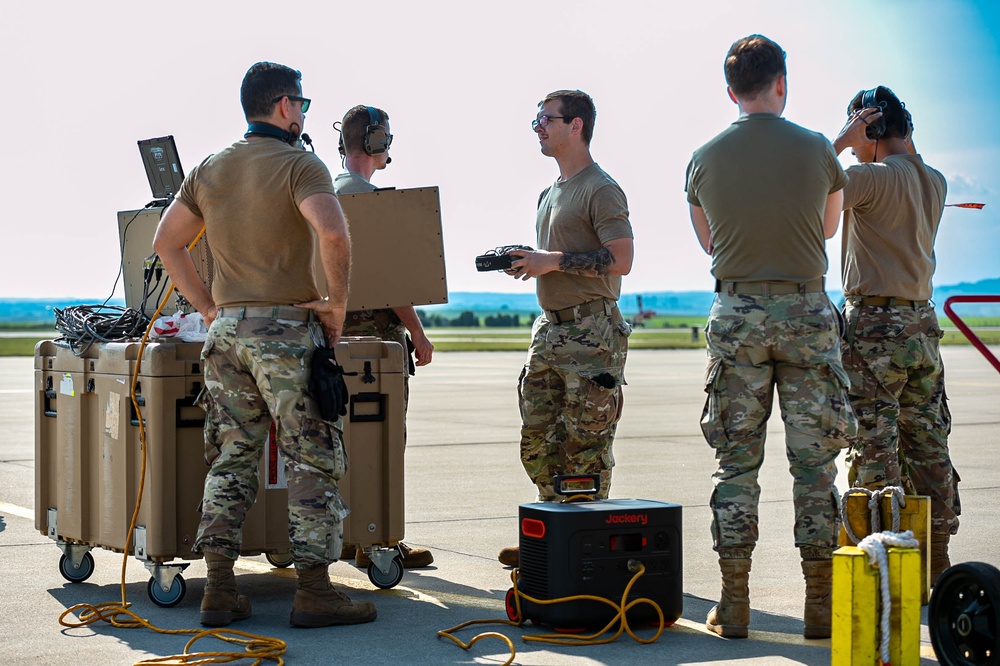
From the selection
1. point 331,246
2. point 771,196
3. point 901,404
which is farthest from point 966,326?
point 331,246

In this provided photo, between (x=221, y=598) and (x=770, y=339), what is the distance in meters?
2.32

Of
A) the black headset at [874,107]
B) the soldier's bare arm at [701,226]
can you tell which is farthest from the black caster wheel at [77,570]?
the black headset at [874,107]

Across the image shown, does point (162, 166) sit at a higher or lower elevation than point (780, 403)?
higher

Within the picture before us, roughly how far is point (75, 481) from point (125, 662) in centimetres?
164

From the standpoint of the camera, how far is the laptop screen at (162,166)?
610cm

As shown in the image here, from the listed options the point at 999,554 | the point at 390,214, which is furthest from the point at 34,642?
the point at 999,554

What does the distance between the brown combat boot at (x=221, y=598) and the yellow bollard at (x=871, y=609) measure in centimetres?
233

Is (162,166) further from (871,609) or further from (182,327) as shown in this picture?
(871,609)

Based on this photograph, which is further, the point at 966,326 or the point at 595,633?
the point at 595,633

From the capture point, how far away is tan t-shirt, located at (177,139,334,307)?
16.1 ft

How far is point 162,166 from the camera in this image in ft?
20.2

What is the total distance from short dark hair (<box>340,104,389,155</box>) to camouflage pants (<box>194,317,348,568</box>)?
→ 1713 mm

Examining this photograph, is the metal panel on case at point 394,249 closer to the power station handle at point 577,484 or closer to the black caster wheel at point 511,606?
the power station handle at point 577,484

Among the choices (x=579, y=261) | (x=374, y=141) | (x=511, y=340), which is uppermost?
(x=374, y=141)
